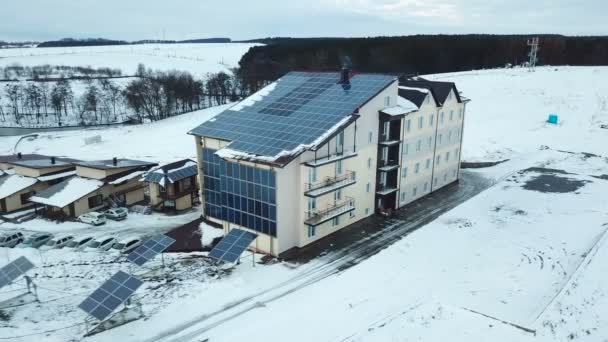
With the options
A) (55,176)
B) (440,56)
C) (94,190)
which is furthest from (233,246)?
(440,56)

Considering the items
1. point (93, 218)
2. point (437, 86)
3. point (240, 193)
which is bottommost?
point (93, 218)

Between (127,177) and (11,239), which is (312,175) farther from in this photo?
(11,239)

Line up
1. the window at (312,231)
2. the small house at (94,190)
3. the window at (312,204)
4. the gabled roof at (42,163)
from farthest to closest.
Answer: the gabled roof at (42,163)
the small house at (94,190)
the window at (312,231)
the window at (312,204)

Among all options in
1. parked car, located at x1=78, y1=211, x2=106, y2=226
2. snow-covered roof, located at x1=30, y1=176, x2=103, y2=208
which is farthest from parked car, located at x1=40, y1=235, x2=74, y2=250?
snow-covered roof, located at x1=30, y1=176, x2=103, y2=208

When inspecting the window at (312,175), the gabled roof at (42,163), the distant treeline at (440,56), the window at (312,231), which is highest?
the distant treeline at (440,56)

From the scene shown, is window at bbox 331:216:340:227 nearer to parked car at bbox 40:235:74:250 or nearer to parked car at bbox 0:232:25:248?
parked car at bbox 40:235:74:250

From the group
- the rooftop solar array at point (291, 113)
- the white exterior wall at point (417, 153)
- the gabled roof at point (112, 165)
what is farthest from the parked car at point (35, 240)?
the white exterior wall at point (417, 153)

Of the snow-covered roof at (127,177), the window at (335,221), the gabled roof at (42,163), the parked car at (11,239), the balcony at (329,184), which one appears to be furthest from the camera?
the gabled roof at (42,163)

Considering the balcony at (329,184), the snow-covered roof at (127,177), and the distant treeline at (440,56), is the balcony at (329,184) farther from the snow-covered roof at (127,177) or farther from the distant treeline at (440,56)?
the distant treeline at (440,56)
